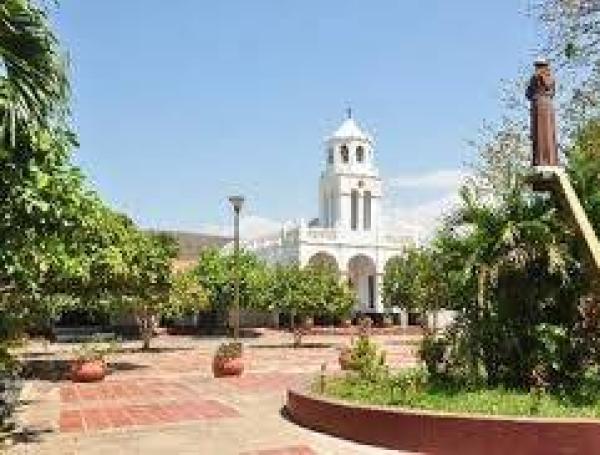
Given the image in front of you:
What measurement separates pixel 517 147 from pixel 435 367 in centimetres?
1190

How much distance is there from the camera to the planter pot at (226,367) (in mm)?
23625

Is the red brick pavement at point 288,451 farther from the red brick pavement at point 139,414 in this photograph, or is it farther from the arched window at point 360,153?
the arched window at point 360,153

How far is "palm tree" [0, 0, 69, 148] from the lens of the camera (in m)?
10.5

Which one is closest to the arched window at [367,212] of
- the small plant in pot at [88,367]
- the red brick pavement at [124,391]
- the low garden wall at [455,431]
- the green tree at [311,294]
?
the green tree at [311,294]

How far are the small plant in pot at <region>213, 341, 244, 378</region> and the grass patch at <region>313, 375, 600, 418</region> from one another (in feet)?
30.4

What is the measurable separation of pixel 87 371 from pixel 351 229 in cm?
4193

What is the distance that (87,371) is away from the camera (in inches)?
912

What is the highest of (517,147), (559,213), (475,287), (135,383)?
(517,147)

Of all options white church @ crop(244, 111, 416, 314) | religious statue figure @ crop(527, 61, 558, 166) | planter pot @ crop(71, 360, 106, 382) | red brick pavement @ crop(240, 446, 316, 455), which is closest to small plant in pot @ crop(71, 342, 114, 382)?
planter pot @ crop(71, 360, 106, 382)

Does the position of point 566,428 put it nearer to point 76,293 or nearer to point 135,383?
point 135,383

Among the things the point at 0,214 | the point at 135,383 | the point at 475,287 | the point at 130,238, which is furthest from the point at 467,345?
the point at 130,238

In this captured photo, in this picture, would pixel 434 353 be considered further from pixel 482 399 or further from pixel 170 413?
pixel 170 413

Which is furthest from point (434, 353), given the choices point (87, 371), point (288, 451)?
point (87, 371)

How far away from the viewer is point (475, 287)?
14.1 meters
